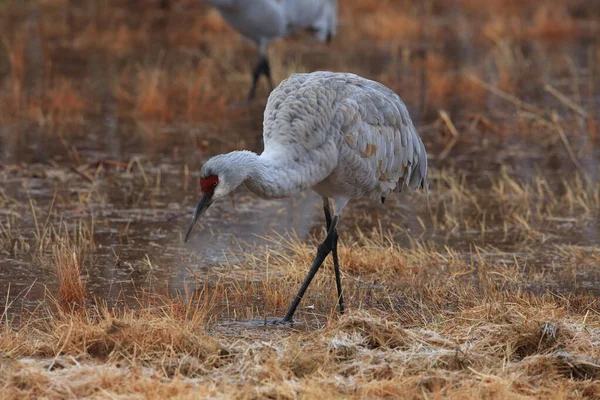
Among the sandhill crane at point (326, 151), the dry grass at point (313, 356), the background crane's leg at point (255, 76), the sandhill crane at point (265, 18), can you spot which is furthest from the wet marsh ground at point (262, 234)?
the sandhill crane at point (326, 151)

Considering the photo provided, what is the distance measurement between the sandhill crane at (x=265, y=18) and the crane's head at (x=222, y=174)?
6.44 meters

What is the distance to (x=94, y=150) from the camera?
9.10 meters

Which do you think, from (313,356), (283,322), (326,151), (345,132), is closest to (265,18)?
(345,132)

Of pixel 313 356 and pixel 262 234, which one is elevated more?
pixel 313 356

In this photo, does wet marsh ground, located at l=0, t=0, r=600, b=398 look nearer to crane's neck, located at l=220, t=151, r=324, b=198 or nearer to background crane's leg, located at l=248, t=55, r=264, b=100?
background crane's leg, located at l=248, t=55, r=264, b=100

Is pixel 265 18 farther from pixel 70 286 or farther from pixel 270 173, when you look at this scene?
pixel 270 173

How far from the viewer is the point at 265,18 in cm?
1162

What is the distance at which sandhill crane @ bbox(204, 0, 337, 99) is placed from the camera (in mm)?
11367

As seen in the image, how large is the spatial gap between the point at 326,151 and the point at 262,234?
1.87 m

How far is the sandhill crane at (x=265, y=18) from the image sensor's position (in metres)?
11.4

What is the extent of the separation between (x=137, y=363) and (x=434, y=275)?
92.6 inches

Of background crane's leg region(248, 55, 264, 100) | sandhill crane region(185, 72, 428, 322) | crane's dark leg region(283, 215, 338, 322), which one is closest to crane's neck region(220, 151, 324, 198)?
sandhill crane region(185, 72, 428, 322)

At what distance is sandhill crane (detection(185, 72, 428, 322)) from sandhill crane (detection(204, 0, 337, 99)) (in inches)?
215

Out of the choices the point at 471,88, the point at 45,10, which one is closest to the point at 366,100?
the point at 471,88
